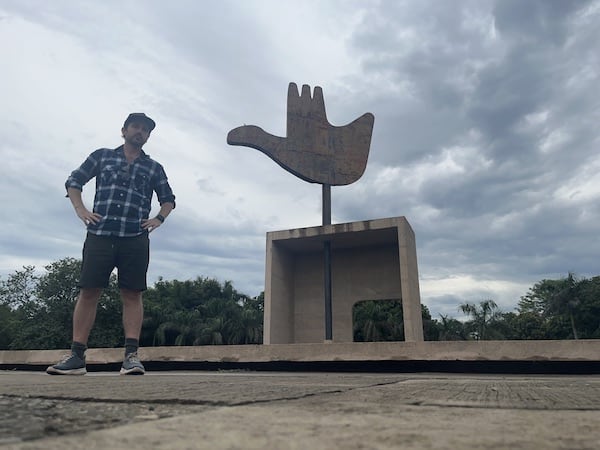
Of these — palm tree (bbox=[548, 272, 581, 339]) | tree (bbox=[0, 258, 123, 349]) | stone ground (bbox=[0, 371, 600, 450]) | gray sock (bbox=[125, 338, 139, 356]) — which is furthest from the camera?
palm tree (bbox=[548, 272, 581, 339])

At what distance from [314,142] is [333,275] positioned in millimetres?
4236

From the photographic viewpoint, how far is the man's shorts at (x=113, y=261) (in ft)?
11.4

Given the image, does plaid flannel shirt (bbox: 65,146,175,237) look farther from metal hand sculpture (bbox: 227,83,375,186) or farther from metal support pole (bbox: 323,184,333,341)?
metal support pole (bbox: 323,184,333,341)

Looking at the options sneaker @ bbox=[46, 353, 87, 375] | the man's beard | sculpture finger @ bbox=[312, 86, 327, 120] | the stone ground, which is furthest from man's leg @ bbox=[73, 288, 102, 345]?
sculpture finger @ bbox=[312, 86, 327, 120]

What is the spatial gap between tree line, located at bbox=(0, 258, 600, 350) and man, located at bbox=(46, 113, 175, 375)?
2339 centimetres

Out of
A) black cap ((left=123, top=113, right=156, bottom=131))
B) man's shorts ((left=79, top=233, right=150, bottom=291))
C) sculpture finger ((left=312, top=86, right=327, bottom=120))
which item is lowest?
man's shorts ((left=79, top=233, right=150, bottom=291))

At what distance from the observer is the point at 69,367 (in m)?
3.26

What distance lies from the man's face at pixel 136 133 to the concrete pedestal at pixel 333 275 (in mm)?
8608

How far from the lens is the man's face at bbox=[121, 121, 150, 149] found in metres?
3.87

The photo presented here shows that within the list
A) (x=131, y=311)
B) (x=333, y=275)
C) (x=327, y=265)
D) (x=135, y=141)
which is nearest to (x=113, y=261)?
(x=131, y=311)

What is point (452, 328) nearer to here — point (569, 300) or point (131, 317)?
point (569, 300)

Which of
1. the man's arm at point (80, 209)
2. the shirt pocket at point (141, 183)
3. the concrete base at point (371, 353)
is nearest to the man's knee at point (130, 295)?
the man's arm at point (80, 209)

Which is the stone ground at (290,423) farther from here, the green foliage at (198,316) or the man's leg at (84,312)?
the green foliage at (198,316)

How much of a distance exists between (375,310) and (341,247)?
70.0 feet
